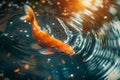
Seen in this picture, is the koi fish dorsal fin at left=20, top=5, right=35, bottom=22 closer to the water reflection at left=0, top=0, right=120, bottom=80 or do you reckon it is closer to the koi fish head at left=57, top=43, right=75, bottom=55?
the water reflection at left=0, top=0, right=120, bottom=80

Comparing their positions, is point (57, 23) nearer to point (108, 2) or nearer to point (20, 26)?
point (20, 26)

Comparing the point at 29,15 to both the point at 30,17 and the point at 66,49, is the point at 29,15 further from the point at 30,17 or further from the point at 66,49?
the point at 66,49

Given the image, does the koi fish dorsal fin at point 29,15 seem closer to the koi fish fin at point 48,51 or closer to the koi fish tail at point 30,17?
the koi fish tail at point 30,17

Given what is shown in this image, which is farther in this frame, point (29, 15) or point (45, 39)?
point (29, 15)

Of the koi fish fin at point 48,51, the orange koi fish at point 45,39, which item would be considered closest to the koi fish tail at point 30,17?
the orange koi fish at point 45,39

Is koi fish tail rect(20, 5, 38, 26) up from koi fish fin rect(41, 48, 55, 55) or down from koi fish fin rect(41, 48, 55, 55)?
up

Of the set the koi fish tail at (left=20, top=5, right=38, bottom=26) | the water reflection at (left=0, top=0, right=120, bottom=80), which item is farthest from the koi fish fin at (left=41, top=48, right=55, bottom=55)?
the koi fish tail at (left=20, top=5, right=38, bottom=26)

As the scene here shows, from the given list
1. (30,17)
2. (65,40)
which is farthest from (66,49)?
(30,17)

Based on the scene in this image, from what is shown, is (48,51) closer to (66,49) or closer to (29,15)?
(66,49)

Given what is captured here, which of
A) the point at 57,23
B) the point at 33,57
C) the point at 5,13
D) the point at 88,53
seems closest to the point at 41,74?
the point at 33,57

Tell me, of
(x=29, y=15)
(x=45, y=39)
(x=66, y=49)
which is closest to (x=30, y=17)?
(x=29, y=15)

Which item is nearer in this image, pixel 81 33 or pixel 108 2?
pixel 81 33
